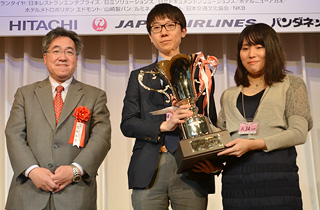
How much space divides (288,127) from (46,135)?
1168mm

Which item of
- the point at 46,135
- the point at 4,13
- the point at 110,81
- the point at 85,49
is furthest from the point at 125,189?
the point at 4,13

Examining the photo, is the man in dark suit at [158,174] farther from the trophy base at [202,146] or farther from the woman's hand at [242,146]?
the woman's hand at [242,146]

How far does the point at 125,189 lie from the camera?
3.32 metres

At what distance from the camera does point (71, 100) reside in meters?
2.03

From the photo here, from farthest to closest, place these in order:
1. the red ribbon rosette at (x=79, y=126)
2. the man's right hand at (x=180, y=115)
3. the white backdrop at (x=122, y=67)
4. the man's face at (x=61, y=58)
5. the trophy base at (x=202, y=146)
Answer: the white backdrop at (x=122, y=67), the man's face at (x=61, y=58), the red ribbon rosette at (x=79, y=126), the man's right hand at (x=180, y=115), the trophy base at (x=202, y=146)

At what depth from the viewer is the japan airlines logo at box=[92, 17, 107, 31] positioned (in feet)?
10.0

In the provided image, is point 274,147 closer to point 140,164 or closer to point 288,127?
point 288,127

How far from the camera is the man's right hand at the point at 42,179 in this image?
5.88ft

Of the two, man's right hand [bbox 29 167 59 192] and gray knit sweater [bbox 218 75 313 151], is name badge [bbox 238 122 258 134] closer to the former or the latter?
gray knit sweater [bbox 218 75 313 151]

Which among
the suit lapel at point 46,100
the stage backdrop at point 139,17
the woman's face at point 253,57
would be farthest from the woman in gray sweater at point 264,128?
the stage backdrop at point 139,17

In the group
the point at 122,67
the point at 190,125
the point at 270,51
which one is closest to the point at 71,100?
the point at 190,125

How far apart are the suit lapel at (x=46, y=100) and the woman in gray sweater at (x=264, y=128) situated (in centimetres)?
88

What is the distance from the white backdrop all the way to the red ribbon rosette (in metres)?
1.40

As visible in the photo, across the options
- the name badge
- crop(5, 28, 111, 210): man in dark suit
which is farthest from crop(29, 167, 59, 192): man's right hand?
the name badge
